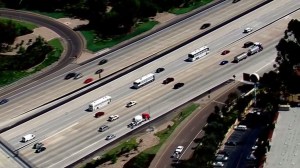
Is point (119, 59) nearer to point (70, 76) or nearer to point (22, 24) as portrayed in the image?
point (70, 76)

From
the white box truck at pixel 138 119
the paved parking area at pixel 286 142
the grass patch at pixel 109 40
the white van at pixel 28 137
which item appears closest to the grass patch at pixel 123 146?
the white box truck at pixel 138 119

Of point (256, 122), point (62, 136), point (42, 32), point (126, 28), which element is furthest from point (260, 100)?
point (42, 32)

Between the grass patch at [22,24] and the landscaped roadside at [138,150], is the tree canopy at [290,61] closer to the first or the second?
the landscaped roadside at [138,150]

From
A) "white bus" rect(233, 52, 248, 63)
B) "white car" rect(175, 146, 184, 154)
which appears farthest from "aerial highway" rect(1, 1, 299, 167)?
"white car" rect(175, 146, 184, 154)

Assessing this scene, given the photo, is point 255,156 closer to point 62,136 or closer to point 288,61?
point 288,61

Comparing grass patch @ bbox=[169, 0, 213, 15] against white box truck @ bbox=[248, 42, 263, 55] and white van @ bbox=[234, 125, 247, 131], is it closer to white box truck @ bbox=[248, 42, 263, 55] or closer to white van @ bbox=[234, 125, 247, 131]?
white box truck @ bbox=[248, 42, 263, 55]
